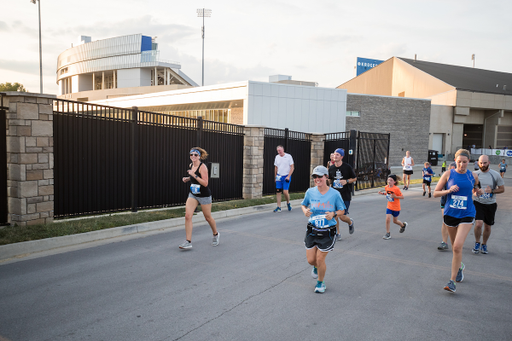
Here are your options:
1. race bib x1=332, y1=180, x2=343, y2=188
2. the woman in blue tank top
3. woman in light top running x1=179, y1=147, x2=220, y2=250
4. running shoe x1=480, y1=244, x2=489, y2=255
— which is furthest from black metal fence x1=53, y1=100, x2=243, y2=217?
running shoe x1=480, y1=244, x2=489, y2=255

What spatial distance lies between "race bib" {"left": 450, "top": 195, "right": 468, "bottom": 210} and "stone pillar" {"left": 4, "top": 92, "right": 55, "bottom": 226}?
7.67 m

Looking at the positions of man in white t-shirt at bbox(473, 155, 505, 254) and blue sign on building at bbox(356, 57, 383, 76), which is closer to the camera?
man in white t-shirt at bbox(473, 155, 505, 254)

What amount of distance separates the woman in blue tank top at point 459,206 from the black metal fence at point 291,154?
9.91m

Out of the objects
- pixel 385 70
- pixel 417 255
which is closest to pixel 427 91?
pixel 385 70

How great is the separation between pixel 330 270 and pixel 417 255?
84.6 inches

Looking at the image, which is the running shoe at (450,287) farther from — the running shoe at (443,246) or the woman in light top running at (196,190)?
the woman in light top running at (196,190)

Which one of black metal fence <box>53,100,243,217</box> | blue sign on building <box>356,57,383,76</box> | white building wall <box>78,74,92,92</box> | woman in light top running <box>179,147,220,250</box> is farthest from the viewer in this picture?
blue sign on building <box>356,57,383,76</box>

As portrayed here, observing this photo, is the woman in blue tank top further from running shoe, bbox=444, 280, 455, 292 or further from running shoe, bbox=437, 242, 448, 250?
running shoe, bbox=437, 242, 448, 250

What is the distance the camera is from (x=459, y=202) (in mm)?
5629

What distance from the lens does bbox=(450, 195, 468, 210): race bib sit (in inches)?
220

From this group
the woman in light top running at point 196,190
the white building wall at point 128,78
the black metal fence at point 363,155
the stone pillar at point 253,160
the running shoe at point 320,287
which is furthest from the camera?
the white building wall at point 128,78

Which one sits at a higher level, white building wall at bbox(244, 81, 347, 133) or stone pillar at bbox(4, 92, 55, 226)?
white building wall at bbox(244, 81, 347, 133)

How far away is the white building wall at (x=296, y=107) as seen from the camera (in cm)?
2749

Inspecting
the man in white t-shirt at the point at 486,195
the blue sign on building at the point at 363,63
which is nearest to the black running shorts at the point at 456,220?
the man in white t-shirt at the point at 486,195
